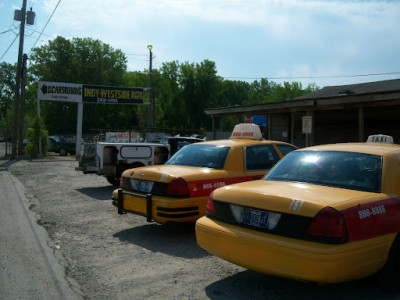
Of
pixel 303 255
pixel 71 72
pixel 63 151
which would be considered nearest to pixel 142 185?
pixel 303 255

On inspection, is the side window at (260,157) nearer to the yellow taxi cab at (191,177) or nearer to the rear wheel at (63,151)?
the yellow taxi cab at (191,177)

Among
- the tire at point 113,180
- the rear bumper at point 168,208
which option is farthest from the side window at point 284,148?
the tire at point 113,180

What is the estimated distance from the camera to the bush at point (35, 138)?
24.4 m

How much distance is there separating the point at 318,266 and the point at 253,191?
97cm

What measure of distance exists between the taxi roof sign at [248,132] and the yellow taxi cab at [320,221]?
2800 mm

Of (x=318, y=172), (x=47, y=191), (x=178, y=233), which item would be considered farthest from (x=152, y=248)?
(x=47, y=191)

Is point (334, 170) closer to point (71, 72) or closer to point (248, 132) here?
point (248, 132)

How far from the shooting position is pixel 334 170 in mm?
3943

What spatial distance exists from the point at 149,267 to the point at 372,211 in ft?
8.25

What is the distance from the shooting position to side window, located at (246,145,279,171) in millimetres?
6211

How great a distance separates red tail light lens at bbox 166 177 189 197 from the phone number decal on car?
2.69m

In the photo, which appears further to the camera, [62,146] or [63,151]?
[62,146]

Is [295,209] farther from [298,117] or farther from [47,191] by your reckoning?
[298,117]

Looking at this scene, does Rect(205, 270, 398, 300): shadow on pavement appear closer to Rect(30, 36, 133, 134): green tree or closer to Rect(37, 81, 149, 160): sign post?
Rect(37, 81, 149, 160): sign post
